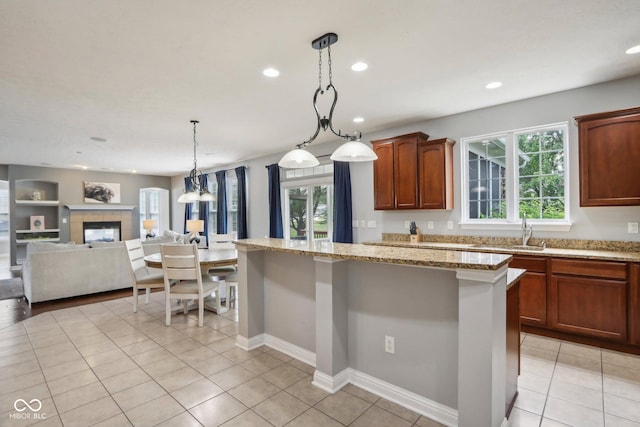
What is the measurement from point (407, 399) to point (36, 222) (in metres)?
10.4

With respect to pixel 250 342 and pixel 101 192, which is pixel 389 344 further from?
pixel 101 192

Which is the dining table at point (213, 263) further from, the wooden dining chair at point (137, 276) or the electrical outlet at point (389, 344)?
the electrical outlet at point (389, 344)

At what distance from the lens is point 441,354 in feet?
6.40

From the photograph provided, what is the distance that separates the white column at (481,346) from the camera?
5.34 ft

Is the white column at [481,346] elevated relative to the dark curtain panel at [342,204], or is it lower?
lower

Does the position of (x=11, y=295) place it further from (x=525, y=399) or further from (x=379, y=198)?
(x=525, y=399)

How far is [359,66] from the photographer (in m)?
2.84

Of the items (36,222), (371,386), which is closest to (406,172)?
(371,386)

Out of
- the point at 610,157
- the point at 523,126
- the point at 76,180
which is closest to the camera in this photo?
the point at 610,157

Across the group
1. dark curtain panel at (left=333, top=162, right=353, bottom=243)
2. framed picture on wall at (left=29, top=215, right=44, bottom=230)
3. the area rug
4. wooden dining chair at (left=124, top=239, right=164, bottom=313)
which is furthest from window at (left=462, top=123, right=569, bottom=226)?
framed picture on wall at (left=29, top=215, right=44, bottom=230)

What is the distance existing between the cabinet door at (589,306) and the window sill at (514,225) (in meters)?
0.71

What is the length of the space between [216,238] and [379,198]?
2.87 metres

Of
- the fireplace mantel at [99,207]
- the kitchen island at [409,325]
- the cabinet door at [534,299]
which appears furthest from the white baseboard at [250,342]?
the fireplace mantel at [99,207]

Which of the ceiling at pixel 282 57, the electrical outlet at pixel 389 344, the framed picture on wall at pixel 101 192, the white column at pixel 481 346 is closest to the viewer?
the white column at pixel 481 346
